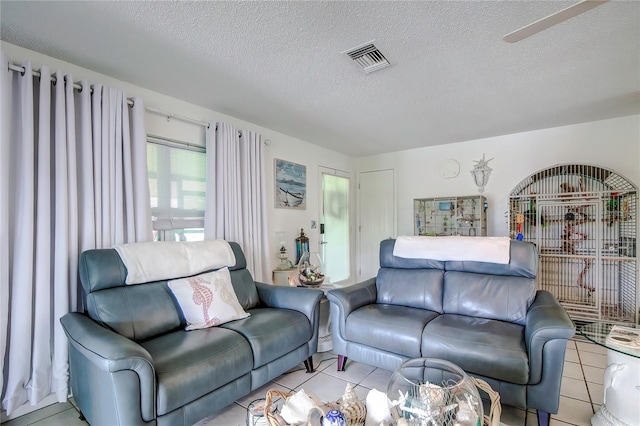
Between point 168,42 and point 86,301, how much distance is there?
1679mm

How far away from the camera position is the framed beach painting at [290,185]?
390 cm

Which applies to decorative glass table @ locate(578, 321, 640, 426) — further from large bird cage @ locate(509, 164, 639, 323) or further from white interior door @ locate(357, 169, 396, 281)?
white interior door @ locate(357, 169, 396, 281)

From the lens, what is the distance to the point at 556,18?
1.40m

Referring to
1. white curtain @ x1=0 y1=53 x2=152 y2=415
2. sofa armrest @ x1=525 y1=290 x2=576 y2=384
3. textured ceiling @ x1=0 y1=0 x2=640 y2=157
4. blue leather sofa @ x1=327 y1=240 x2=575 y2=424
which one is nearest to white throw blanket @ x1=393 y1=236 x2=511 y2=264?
blue leather sofa @ x1=327 y1=240 x2=575 y2=424

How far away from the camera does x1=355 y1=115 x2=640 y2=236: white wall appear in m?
3.46

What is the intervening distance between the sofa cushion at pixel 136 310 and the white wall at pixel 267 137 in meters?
1.40

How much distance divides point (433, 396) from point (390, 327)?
1.11 m

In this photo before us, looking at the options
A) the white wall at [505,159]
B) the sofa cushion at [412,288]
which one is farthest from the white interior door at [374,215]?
the sofa cushion at [412,288]

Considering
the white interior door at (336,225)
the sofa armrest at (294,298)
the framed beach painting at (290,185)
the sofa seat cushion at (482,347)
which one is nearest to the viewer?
the sofa seat cushion at (482,347)

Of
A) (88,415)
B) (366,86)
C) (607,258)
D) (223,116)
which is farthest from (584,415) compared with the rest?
(223,116)

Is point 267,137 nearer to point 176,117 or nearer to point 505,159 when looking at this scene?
point 176,117

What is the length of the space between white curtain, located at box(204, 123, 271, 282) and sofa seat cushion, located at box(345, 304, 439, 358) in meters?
1.40

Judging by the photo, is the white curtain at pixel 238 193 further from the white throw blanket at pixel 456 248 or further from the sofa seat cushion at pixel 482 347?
the sofa seat cushion at pixel 482 347

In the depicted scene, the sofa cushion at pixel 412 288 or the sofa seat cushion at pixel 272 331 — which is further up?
the sofa cushion at pixel 412 288
